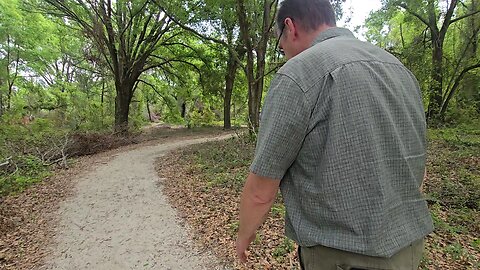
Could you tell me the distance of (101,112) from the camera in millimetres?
18219

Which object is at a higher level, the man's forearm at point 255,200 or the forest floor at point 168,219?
the man's forearm at point 255,200

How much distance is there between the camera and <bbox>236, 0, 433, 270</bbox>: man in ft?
3.37

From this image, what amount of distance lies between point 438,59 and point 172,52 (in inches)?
503

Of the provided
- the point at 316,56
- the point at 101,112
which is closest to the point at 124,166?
the point at 316,56

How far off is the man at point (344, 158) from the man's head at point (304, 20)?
14cm

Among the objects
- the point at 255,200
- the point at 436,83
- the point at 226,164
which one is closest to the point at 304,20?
the point at 255,200

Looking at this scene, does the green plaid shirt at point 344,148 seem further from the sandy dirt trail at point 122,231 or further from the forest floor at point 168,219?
the sandy dirt trail at point 122,231

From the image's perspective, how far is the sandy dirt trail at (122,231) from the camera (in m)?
3.80

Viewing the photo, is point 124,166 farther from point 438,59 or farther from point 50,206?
point 438,59

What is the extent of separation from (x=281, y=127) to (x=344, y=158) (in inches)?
9.2

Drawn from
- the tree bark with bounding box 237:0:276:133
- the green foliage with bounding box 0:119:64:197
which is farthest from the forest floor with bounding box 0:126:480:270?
the tree bark with bounding box 237:0:276:133

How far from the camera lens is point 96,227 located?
195 inches

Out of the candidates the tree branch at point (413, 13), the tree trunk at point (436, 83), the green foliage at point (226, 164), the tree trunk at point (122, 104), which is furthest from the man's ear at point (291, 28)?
the tree trunk at point (122, 104)

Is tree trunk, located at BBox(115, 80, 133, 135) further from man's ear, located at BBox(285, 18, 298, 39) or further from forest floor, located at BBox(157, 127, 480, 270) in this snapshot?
man's ear, located at BBox(285, 18, 298, 39)
